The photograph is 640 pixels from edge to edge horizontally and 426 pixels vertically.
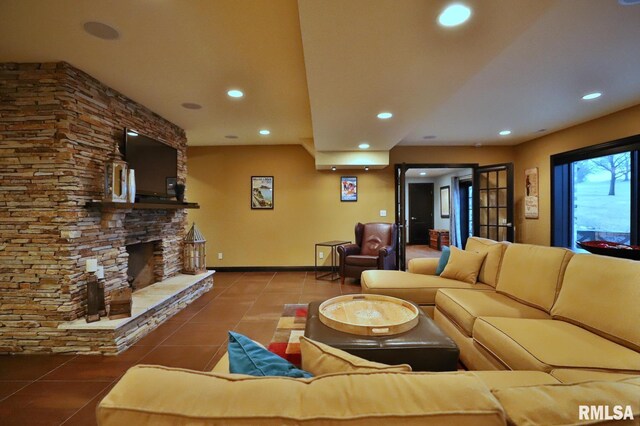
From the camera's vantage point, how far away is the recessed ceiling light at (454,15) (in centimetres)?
141

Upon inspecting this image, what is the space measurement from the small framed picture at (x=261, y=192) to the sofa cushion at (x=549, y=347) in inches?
169

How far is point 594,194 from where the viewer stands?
4.00 m

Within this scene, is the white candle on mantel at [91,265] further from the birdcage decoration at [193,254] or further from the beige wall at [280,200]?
the beige wall at [280,200]

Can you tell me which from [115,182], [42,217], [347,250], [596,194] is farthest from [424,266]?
[42,217]

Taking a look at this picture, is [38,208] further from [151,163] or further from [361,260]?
[361,260]

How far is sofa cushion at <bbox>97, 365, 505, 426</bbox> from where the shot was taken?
0.48 metres

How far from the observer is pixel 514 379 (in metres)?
1.08

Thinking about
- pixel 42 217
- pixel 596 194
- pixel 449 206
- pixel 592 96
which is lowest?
pixel 42 217

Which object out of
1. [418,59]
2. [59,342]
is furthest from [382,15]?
[59,342]

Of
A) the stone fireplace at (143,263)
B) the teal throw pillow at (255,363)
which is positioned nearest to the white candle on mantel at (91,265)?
the stone fireplace at (143,263)

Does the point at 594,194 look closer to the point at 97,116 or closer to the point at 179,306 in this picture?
the point at 179,306

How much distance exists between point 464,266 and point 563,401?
2401 mm

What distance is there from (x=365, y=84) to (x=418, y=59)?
0.48 metres

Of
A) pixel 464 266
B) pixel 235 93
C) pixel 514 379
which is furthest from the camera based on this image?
pixel 235 93
